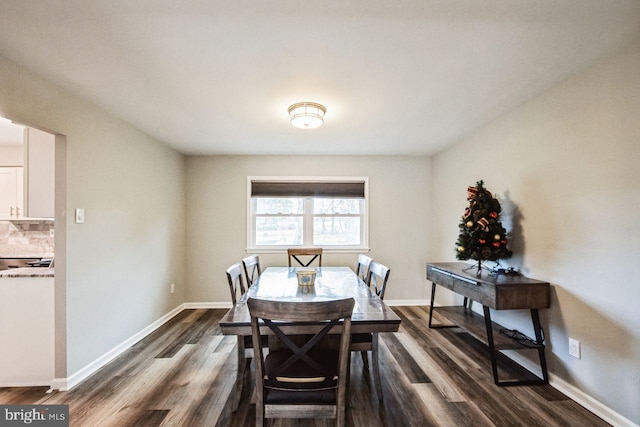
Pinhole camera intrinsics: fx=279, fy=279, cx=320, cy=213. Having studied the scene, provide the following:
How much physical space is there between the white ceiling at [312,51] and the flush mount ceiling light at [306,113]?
57 millimetres

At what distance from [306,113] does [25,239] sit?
179 inches

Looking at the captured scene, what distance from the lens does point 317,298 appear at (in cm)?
212

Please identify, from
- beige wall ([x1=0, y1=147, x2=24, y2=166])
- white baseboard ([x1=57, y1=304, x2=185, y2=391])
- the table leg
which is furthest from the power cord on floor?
beige wall ([x1=0, y1=147, x2=24, y2=166])

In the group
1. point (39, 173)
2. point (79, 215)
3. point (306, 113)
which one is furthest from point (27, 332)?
point (306, 113)

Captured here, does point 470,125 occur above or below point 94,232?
above

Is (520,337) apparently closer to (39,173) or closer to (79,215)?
(79,215)

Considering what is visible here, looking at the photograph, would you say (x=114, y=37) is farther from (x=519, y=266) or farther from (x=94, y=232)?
(x=519, y=266)

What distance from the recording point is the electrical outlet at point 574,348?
6.69 ft

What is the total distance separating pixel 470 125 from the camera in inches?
122

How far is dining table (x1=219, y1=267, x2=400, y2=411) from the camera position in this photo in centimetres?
165

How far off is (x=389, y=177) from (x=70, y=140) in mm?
3823

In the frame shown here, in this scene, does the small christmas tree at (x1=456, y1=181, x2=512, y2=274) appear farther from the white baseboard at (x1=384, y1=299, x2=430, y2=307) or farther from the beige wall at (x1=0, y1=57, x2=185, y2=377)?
the beige wall at (x1=0, y1=57, x2=185, y2=377)

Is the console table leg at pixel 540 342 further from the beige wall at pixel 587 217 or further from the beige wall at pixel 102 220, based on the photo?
the beige wall at pixel 102 220

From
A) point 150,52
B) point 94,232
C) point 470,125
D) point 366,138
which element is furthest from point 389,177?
point 94,232
